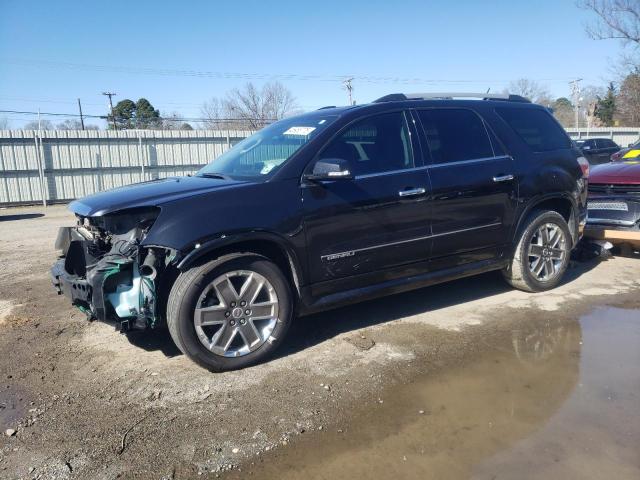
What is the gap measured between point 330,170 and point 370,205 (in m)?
0.49

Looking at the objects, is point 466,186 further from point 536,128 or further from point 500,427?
point 500,427

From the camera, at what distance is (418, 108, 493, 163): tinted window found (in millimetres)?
4516

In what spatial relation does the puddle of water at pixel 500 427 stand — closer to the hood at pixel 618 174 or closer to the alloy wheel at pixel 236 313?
the alloy wheel at pixel 236 313

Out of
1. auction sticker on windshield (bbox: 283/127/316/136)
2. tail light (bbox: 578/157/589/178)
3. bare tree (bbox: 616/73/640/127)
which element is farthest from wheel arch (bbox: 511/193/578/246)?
bare tree (bbox: 616/73/640/127)

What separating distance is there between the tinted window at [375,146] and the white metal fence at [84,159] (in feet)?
54.4

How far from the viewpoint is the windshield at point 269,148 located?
4082 millimetres

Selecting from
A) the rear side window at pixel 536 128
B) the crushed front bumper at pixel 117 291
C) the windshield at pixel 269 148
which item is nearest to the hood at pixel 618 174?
the rear side window at pixel 536 128

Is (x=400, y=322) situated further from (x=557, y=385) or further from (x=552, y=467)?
(x=552, y=467)

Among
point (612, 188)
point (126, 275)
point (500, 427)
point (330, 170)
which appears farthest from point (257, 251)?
point (612, 188)

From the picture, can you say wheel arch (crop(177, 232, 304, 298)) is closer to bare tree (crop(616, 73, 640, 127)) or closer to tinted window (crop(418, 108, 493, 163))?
tinted window (crop(418, 108, 493, 163))

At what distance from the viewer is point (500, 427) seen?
9.51ft

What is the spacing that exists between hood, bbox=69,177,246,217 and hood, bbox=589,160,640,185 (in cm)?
516

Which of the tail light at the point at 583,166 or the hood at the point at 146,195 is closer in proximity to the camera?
the hood at the point at 146,195

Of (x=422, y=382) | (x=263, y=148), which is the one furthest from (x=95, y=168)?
(x=422, y=382)
